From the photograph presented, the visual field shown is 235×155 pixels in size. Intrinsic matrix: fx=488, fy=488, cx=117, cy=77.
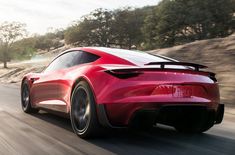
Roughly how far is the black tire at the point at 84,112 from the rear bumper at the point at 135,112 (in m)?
0.15

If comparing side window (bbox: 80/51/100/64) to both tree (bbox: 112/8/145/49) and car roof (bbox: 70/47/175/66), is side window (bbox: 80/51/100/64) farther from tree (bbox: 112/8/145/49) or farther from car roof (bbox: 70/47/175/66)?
A: tree (bbox: 112/8/145/49)

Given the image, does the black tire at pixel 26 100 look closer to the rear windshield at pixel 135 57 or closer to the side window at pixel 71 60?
the side window at pixel 71 60

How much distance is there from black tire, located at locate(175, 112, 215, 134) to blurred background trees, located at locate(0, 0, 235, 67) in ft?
157

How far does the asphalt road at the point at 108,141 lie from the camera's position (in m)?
5.82

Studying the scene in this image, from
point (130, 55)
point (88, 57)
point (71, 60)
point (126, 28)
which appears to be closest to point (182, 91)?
point (130, 55)

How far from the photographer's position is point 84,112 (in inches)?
261

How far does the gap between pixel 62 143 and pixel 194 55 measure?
1654 cm

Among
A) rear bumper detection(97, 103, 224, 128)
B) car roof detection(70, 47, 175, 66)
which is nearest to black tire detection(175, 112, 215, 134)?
rear bumper detection(97, 103, 224, 128)

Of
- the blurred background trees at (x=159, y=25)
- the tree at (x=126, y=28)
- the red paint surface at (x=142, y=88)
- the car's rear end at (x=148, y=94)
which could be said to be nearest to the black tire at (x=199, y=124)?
the red paint surface at (x=142, y=88)

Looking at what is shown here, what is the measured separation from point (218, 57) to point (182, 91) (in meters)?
14.2

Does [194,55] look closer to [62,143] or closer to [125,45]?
[62,143]

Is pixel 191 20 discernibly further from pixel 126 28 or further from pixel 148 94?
pixel 148 94

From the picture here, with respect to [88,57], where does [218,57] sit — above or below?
below

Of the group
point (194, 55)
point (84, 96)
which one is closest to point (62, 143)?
point (84, 96)
